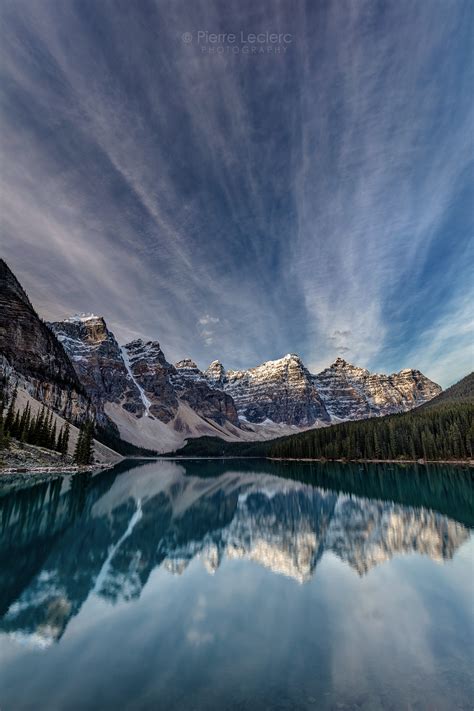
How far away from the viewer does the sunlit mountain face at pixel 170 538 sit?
15.0 meters

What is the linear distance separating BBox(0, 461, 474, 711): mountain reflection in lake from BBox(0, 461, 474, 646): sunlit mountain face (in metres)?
0.15

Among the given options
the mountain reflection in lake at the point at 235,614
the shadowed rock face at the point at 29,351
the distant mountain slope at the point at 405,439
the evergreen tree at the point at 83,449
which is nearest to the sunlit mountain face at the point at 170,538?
the mountain reflection in lake at the point at 235,614

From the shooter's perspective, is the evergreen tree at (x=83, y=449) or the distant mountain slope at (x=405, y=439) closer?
the evergreen tree at (x=83, y=449)

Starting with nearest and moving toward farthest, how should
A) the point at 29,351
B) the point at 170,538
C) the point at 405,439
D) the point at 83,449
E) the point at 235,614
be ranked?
the point at 235,614, the point at 170,538, the point at 83,449, the point at 405,439, the point at 29,351

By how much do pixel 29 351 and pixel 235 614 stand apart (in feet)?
451

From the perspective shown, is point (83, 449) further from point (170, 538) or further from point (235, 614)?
point (235, 614)

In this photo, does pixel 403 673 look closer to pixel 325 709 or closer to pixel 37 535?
pixel 325 709

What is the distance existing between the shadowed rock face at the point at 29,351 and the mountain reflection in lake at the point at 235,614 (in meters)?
105

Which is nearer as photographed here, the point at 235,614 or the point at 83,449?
the point at 235,614

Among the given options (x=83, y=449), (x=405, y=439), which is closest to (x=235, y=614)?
(x=83, y=449)

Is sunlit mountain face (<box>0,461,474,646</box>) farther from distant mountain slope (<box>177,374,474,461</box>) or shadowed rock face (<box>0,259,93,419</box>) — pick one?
shadowed rock face (<box>0,259,93,419</box>)

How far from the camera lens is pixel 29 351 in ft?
419

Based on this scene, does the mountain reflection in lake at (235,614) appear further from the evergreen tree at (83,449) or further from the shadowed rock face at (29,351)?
the shadowed rock face at (29,351)

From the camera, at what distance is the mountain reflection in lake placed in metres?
8.39
